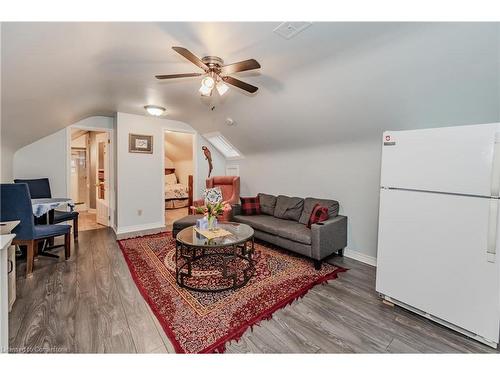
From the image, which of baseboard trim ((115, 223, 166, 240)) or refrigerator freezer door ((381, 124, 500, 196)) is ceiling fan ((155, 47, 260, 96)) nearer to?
refrigerator freezer door ((381, 124, 500, 196))

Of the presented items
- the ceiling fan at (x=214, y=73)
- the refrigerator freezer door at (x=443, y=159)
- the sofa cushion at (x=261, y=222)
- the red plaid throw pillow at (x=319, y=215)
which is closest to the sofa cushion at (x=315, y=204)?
the red plaid throw pillow at (x=319, y=215)

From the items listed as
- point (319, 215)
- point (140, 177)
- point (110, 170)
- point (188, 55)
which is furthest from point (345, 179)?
point (110, 170)

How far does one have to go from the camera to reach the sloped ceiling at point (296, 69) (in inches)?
63.7

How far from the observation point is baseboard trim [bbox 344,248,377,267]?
9.78 ft

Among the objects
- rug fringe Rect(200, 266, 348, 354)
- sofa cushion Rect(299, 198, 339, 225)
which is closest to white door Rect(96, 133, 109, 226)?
sofa cushion Rect(299, 198, 339, 225)

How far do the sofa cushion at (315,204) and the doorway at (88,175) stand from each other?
4.36m

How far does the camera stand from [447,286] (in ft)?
5.60

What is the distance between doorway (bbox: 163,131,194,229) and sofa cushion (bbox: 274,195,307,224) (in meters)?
3.01

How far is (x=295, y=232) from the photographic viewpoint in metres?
2.97

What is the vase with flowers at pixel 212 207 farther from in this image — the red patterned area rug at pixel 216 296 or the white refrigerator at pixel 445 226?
the white refrigerator at pixel 445 226
